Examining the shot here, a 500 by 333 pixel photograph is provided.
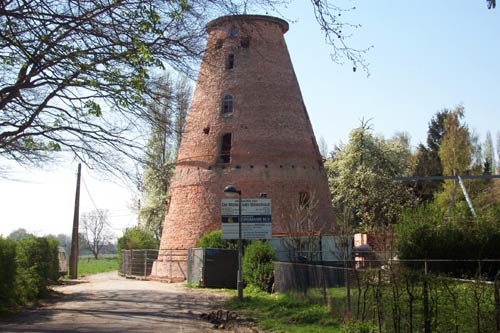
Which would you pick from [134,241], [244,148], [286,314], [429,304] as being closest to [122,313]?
[286,314]

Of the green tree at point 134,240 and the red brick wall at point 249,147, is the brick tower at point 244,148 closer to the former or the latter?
the red brick wall at point 249,147

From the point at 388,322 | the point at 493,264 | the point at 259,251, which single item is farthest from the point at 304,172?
the point at 388,322

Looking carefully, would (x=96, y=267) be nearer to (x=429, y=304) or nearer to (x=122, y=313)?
(x=122, y=313)

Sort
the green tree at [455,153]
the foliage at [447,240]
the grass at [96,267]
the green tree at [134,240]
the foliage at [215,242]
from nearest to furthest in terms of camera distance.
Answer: the foliage at [447,240] → the foliage at [215,242] → the green tree at [134,240] → the green tree at [455,153] → the grass at [96,267]

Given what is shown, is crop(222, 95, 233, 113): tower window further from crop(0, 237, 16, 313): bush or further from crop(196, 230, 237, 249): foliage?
crop(0, 237, 16, 313): bush

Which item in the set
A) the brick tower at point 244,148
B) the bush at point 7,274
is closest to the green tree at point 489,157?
the brick tower at point 244,148

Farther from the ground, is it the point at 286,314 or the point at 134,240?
the point at 134,240

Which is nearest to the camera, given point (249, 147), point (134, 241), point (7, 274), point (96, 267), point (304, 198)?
point (7, 274)

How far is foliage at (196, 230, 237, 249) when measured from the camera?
93.9 feet

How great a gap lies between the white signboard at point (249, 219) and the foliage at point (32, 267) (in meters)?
6.71

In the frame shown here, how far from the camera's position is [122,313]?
17.1 m

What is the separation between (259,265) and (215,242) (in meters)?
6.91

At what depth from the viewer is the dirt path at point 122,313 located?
551 inches

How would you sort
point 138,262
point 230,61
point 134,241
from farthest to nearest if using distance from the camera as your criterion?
1. point 134,241
2. point 138,262
3. point 230,61
